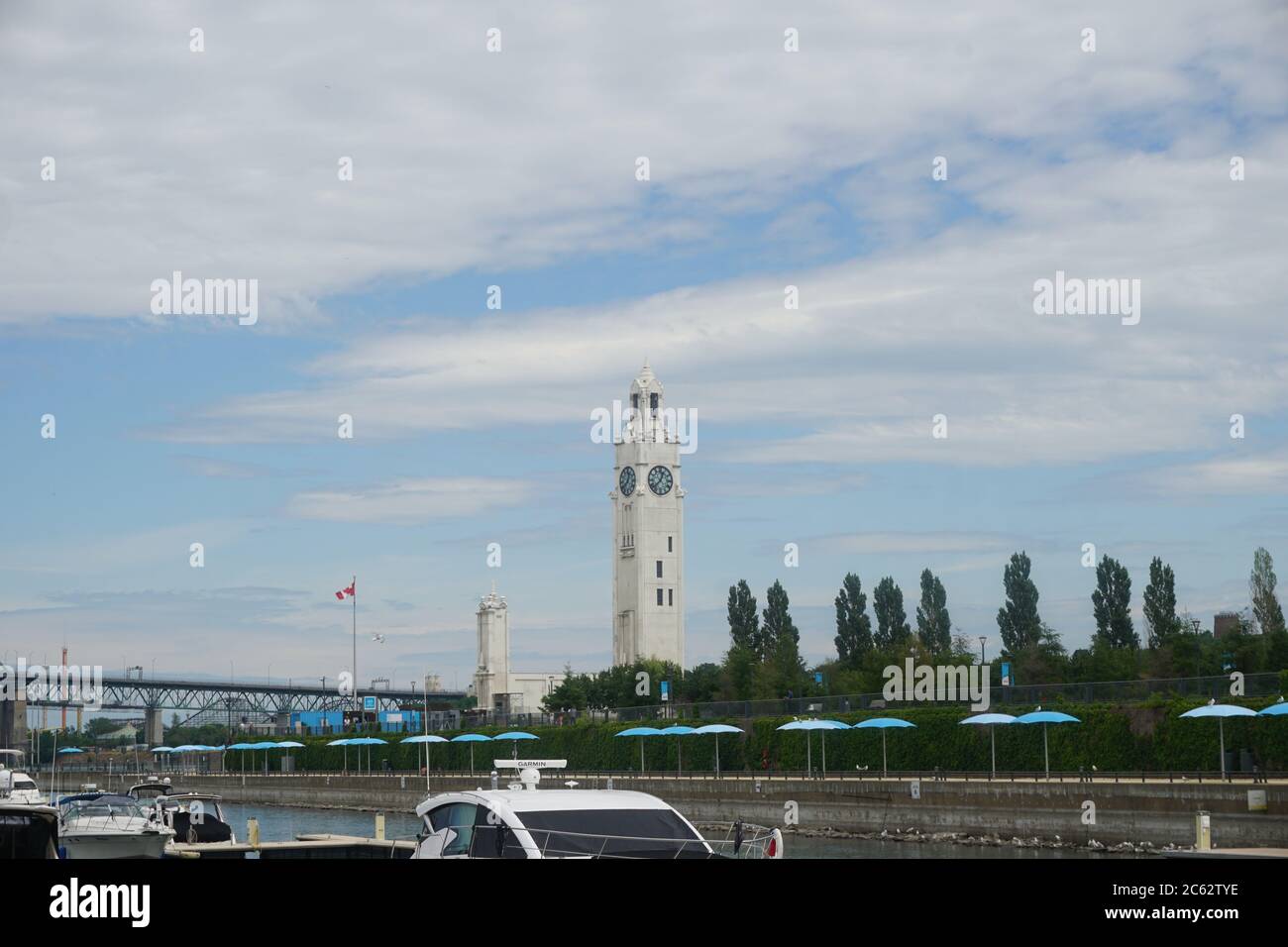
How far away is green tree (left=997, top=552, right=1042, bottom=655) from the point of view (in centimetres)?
12275

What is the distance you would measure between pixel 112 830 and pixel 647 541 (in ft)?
408

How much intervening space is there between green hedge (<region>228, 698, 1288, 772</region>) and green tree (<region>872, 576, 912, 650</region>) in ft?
139

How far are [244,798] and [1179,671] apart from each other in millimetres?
71531

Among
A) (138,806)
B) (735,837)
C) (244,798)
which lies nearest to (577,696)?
(244,798)

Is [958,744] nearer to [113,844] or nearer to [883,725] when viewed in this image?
[883,725]

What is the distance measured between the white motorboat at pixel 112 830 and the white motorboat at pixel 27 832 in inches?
469

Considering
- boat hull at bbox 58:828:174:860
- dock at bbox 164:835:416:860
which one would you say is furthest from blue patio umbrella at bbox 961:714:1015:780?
boat hull at bbox 58:828:174:860

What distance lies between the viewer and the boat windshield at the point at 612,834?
1753 centimetres

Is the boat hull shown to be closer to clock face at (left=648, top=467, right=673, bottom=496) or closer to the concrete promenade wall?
the concrete promenade wall

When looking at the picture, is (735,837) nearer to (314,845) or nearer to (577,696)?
(314,845)

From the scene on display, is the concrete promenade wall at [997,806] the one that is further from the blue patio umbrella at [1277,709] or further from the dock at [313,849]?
the dock at [313,849]

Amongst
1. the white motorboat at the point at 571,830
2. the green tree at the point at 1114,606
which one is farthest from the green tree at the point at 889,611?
the white motorboat at the point at 571,830
